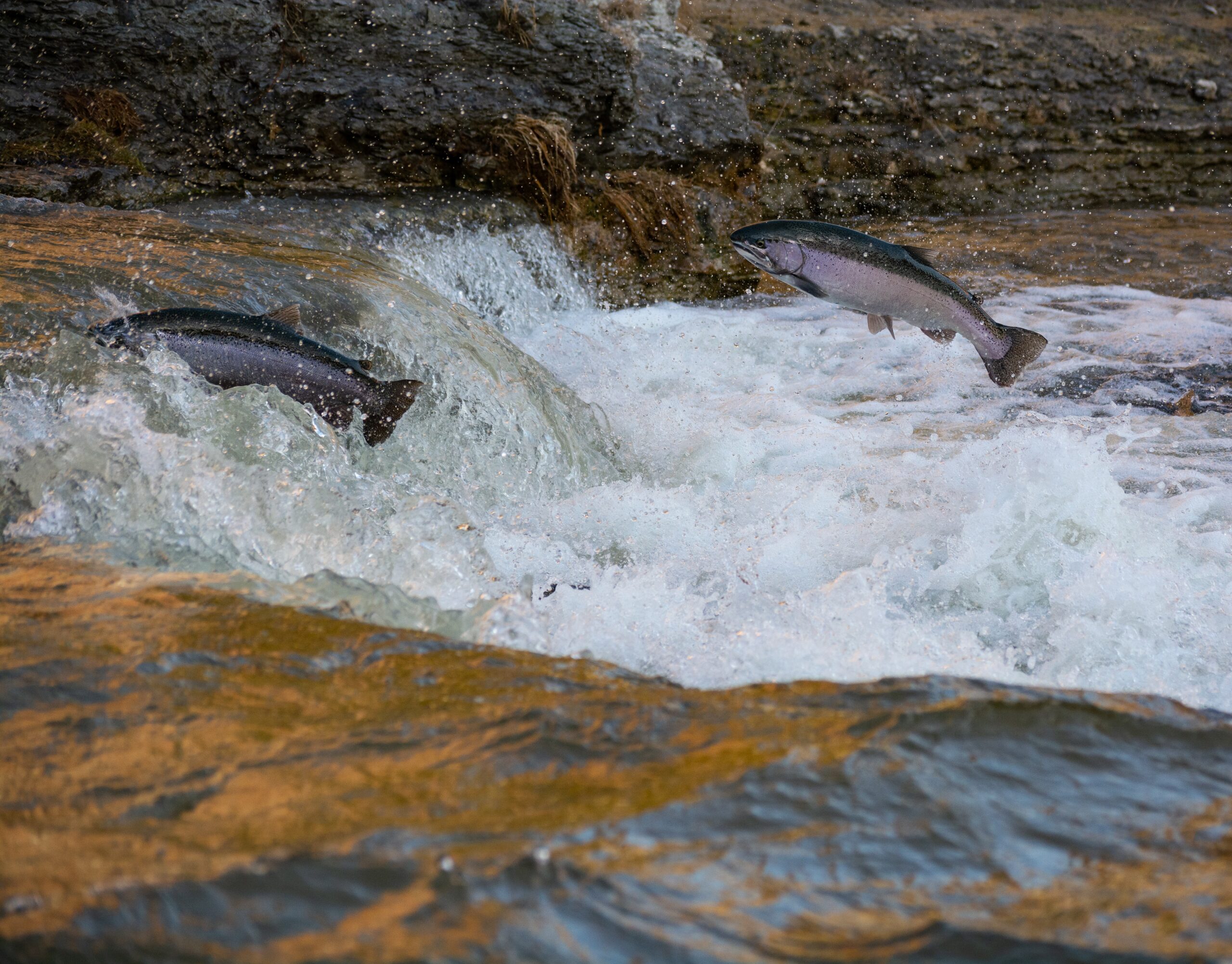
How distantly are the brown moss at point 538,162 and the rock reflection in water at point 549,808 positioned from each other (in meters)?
6.03

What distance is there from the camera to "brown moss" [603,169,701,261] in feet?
26.3

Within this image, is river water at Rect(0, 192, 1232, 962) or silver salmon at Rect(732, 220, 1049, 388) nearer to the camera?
river water at Rect(0, 192, 1232, 962)

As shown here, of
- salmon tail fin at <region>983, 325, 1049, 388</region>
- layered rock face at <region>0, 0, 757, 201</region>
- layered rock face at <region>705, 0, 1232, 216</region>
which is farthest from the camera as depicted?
layered rock face at <region>705, 0, 1232, 216</region>

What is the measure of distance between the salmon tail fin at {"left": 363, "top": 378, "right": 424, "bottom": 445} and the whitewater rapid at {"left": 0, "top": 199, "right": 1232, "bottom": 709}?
12 cm

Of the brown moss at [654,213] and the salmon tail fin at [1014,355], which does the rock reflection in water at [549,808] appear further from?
the brown moss at [654,213]

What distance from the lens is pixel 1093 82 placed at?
11.9 meters

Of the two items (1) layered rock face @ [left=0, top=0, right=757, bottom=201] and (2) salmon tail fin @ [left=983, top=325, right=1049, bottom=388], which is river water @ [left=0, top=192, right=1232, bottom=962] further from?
(1) layered rock face @ [left=0, top=0, right=757, bottom=201]

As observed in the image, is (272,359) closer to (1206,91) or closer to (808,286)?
(808,286)

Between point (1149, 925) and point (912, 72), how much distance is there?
1148cm

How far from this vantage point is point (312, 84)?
291 inches

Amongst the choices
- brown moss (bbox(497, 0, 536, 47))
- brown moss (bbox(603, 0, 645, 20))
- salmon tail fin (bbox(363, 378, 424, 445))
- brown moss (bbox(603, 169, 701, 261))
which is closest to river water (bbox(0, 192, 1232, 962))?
salmon tail fin (bbox(363, 378, 424, 445))

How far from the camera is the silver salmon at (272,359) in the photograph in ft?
10.7

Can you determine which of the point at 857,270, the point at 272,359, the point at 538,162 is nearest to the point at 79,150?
the point at 538,162

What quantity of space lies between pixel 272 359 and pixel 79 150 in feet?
15.0
